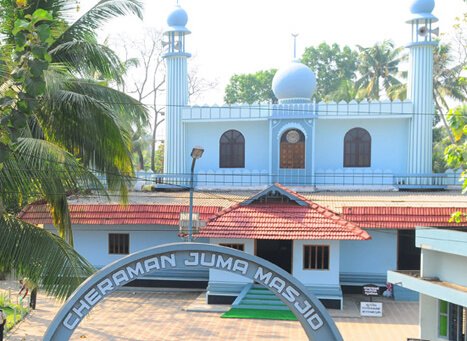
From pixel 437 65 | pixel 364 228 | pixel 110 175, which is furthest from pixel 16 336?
pixel 437 65

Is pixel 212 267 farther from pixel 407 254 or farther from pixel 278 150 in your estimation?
pixel 278 150

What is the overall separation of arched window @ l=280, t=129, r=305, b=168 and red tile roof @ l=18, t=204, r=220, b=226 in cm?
510

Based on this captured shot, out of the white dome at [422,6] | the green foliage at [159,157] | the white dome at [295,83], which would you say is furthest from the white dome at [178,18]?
the green foliage at [159,157]

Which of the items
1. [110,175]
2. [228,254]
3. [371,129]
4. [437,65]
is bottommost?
[228,254]

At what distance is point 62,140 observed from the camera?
42.8 ft

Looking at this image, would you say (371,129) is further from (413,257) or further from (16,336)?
(16,336)

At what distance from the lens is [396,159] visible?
26734 millimetres

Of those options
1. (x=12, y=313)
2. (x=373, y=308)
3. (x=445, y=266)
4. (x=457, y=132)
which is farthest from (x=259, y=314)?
(x=457, y=132)

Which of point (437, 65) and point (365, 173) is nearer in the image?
point (365, 173)

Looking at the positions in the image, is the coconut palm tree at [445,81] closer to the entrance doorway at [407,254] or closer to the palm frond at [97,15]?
the entrance doorway at [407,254]

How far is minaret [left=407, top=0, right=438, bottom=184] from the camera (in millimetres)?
26453

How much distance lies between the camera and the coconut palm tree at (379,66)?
1747 inches

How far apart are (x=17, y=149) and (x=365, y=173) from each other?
17550mm

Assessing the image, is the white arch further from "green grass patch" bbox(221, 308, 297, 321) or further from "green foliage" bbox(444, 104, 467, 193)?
"green foliage" bbox(444, 104, 467, 193)
